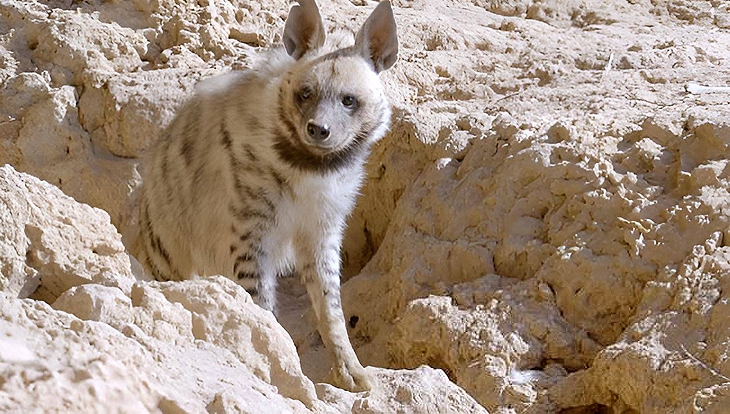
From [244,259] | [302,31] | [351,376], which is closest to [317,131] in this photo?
[302,31]

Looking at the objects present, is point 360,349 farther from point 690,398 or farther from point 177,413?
point 177,413

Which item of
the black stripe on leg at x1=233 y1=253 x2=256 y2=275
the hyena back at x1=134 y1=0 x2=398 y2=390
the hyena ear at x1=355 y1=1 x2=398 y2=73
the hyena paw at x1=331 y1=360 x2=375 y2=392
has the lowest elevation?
the hyena paw at x1=331 y1=360 x2=375 y2=392

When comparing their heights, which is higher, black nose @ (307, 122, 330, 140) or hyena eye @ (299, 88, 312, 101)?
hyena eye @ (299, 88, 312, 101)

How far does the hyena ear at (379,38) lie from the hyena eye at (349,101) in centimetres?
26

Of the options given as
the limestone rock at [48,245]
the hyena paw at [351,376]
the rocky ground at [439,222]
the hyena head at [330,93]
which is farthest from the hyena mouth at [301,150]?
the limestone rock at [48,245]

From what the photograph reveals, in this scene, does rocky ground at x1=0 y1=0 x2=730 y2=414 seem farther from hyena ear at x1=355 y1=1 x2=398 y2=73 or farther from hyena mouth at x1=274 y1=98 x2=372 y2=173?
hyena ear at x1=355 y1=1 x2=398 y2=73

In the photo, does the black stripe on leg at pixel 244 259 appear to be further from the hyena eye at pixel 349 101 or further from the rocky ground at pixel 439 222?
the hyena eye at pixel 349 101

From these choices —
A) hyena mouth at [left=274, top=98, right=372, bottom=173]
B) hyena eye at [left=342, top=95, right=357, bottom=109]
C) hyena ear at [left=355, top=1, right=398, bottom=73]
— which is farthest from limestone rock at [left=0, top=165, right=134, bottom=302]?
hyena ear at [left=355, top=1, right=398, bottom=73]

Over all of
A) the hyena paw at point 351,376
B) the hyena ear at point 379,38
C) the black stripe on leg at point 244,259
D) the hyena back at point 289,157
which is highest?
the hyena ear at point 379,38

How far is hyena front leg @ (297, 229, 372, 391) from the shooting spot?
13.3ft

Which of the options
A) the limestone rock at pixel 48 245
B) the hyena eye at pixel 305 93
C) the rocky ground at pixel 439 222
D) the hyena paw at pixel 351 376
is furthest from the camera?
the hyena eye at pixel 305 93

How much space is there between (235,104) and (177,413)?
2579 mm

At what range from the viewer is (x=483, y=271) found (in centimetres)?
445

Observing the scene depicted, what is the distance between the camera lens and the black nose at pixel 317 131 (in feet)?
13.0
